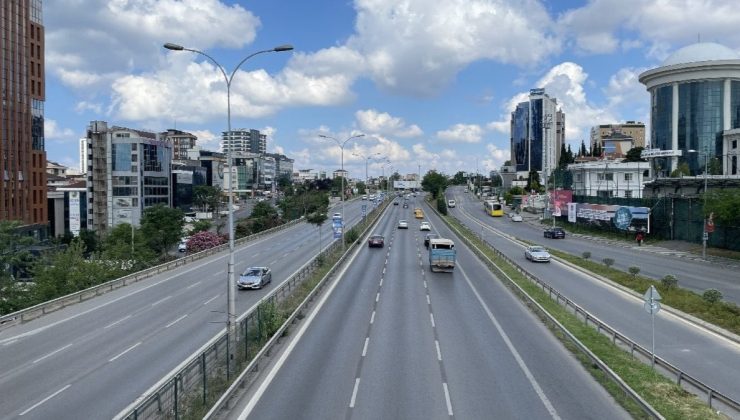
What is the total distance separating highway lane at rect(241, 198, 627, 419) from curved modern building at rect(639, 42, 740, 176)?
87806 mm

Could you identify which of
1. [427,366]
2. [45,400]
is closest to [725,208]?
[427,366]

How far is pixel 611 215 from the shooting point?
7088cm

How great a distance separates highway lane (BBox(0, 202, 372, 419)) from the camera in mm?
16188

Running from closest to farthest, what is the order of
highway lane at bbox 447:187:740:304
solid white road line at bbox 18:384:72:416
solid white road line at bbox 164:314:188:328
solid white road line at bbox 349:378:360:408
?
solid white road line at bbox 349:378:360:408, solid white road line at bbox 18:384:72:416, solid white road line at bbox 164:314:188:328, highway lane at bbox 447:187:740:304

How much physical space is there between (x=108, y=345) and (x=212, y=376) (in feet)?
28.6

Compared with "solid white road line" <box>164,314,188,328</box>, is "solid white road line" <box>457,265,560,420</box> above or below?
above

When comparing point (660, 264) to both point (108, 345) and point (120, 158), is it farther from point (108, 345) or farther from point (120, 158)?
point (120, 158)

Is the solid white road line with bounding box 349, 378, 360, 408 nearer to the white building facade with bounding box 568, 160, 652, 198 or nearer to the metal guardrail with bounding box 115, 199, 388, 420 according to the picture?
the metal guardrail with bounding box 115, 199, 388, 420

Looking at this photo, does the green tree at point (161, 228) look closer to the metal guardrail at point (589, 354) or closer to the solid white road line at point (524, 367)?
the metal guardrail at point (589, 354)

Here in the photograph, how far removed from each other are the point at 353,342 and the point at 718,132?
105706 mm

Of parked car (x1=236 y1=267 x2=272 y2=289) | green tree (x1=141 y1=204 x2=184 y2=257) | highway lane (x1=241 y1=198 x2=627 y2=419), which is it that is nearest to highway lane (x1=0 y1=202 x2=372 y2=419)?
parked car (x1=236 y1=267 x2=272 y2=289)

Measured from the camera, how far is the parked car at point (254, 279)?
117 ft

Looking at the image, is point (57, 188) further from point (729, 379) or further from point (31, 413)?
point (729, 379)

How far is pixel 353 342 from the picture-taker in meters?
21.5
